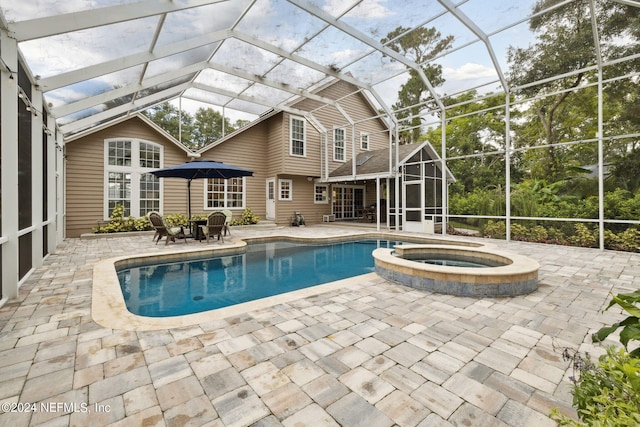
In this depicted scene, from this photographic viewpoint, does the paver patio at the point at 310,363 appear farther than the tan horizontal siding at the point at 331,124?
No

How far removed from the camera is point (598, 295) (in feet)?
13.7

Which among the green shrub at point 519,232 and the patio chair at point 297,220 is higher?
the patio chair at point 297,220

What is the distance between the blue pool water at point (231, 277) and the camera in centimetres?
468

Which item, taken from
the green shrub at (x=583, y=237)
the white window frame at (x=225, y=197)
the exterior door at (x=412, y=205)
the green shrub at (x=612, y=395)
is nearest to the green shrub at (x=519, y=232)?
the green shrub at (x=583, y=237)

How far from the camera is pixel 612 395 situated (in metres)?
1.23

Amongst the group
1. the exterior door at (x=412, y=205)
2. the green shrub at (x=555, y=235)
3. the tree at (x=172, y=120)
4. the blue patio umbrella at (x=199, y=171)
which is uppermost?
the tree at (x=172, y=120)

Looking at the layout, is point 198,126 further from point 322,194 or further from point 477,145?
point 477,145

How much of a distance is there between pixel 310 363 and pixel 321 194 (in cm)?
1370

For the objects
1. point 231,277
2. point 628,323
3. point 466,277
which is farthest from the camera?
point 231,277

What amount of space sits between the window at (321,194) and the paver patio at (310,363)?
11784mm

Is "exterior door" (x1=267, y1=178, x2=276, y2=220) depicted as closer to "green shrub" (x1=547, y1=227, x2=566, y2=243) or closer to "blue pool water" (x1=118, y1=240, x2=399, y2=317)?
"blue pool water" (x1=118, y1=240, x2=399, y2=317)

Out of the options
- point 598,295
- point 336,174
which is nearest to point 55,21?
point 598,295

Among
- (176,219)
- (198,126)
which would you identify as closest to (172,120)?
(198,126)

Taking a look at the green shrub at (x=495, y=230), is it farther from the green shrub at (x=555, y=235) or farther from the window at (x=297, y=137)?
the window at (x=297, y=137)
